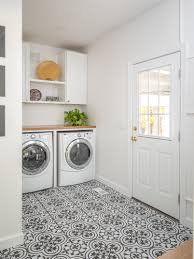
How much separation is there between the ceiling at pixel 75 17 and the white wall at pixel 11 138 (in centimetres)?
93

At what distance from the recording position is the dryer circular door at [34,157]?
333 cm

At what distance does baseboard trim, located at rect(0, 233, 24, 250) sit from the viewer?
197 cm

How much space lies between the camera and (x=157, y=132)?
9.32ft

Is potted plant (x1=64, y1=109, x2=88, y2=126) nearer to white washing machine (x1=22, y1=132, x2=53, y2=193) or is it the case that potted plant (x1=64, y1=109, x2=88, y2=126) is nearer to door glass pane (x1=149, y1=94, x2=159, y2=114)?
white washing machine (x1=22, y1=132, x2=53, y2=193)

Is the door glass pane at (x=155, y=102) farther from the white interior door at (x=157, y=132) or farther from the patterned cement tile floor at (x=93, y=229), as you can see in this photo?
the patterned cement tile floor at (x=93, y=229)

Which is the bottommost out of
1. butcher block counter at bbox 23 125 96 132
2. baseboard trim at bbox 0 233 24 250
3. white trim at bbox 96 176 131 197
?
baseboard trim at bbox 0 233 24 250

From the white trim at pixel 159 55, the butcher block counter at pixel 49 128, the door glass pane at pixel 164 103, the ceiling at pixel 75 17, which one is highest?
the ceiling at pixel 75 17

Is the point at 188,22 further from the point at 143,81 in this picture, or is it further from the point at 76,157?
the point at 76,157

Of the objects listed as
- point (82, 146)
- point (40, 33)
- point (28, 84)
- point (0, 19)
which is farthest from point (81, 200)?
point (40, 33)

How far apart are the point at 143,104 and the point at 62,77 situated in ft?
6.29

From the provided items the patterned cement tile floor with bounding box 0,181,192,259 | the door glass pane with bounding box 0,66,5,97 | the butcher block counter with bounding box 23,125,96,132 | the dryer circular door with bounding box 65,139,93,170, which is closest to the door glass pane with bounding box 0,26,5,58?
the door glass pane with bounding box 0,66,5,97

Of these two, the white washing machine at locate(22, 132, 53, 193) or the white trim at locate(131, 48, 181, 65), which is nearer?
the white trim at locate(131, 48, 181, 65)

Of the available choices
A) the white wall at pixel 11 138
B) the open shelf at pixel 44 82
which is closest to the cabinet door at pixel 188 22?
the white wall at pixel 11 138

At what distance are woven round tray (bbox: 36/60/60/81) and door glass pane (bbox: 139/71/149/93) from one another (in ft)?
5.88
